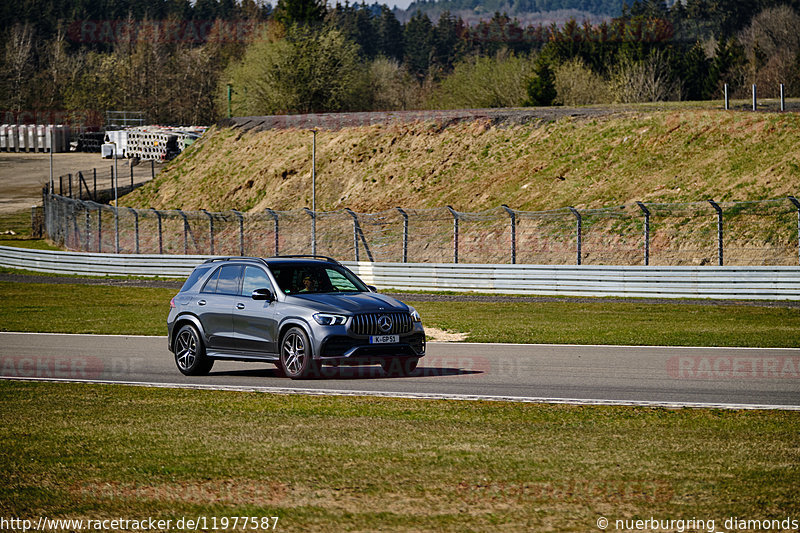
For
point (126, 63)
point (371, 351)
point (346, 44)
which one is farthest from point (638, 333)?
point (126, 63)

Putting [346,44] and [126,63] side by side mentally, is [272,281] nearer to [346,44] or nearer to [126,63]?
[346,44]

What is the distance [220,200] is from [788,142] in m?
31.8

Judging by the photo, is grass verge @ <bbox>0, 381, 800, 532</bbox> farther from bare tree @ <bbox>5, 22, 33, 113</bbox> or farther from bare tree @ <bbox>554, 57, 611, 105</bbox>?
bare tree @ <bbox>5, 22, 33, 113</bbox>

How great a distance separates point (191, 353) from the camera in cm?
1347

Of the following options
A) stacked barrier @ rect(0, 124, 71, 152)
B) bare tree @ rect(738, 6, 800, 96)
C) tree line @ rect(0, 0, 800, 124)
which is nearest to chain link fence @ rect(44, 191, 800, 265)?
tree line @ rect(0, 0, 800, 124)

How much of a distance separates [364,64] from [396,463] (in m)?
129

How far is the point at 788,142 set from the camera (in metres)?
41.4

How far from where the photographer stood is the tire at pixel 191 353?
13.4m

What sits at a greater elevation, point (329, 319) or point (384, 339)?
point (329, 319)

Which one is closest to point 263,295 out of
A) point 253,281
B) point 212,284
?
point 253,281

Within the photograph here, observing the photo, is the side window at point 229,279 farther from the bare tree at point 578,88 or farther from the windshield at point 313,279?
the bare tree at point 578,88

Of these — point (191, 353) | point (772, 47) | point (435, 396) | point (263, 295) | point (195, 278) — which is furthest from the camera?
point (772, 47)

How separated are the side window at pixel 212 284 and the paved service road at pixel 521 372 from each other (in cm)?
115

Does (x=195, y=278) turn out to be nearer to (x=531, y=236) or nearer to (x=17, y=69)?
(x=531, y=236)
